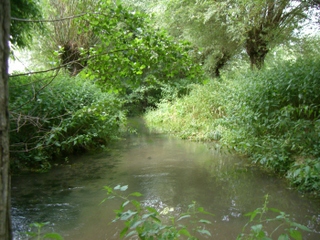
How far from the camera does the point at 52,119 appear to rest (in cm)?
588

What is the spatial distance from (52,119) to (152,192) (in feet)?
9.18

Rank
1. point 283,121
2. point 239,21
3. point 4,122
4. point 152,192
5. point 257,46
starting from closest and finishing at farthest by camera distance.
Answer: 1. point 4,122
2. point 152,192
3. point 283,121
4. point 239,21
5. point 257,46

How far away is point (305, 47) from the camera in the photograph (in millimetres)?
10969

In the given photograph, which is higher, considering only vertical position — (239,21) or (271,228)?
(239,21)

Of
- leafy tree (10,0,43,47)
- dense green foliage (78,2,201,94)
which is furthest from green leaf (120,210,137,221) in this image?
leafy tree (10,0,43,47)

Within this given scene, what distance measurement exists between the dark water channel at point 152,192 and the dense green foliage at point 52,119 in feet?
1.42

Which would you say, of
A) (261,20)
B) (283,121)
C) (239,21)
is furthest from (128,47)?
(261,20)

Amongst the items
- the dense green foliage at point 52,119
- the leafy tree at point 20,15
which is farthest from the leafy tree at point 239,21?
the leafy tree at point 20,15

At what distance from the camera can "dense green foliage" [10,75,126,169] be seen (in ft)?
16.4

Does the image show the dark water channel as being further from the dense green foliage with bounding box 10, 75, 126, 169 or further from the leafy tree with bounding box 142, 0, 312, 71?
the leafy tree with bounding box 142, 0, 312, 71

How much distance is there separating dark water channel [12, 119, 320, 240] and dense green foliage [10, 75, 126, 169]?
1.42 ft

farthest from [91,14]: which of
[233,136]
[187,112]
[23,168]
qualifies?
[187,112]

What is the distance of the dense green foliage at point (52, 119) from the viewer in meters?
5.01

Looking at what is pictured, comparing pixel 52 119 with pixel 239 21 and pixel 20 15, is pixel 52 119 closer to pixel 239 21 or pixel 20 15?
pixel 20 15
